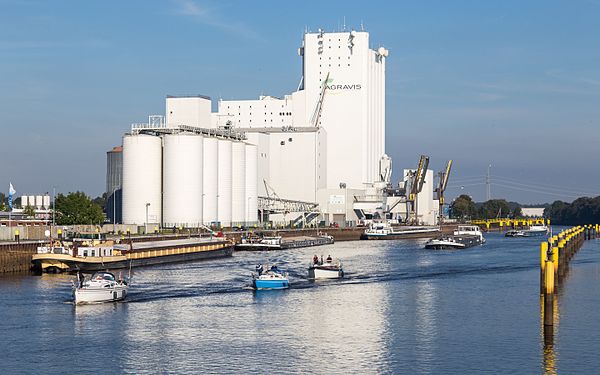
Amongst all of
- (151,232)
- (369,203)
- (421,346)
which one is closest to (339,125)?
(369,203)

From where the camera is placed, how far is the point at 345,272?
62375 millimetres

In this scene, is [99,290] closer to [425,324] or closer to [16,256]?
[425,324]

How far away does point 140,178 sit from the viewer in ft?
309

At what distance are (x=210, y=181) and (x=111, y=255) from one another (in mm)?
36878

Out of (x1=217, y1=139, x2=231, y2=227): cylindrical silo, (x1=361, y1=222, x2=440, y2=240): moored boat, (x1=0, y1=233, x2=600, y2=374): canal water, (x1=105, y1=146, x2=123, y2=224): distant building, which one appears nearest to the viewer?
(x1=0, y1=233, x2=600, y2=374): canal water

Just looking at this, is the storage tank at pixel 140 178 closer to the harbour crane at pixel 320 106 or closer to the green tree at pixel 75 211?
the green tree at pixel 75 211

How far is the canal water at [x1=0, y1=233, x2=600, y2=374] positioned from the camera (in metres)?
31.6

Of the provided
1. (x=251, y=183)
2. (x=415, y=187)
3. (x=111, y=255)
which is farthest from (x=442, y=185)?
(x=111, y=255)

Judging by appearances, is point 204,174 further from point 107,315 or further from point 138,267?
point 107,315

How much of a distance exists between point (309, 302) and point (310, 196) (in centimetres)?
7910

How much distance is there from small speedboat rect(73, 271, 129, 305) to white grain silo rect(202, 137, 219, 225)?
50896 millimetres

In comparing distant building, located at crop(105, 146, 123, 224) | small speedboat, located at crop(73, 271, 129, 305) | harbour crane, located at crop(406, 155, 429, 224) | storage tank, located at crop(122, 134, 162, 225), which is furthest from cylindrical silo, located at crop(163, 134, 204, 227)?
harbour crane, located at crop(406, 155, 429, 224)

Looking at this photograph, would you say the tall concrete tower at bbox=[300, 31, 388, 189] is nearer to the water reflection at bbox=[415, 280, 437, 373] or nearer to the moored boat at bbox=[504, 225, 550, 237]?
the moored boat at bbox=[504, 225, 550, 237]

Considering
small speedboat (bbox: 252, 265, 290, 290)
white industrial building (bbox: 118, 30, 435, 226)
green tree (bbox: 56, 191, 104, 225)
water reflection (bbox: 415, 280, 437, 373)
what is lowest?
water reflection (bbox: 415, 280, 437, 373)
